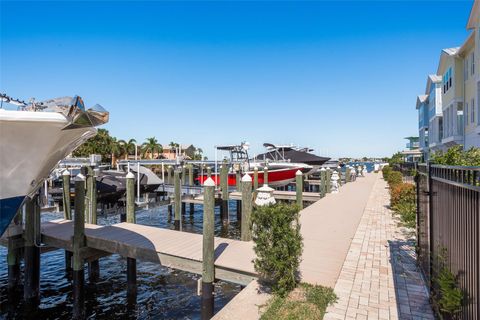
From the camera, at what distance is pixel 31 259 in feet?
27.1

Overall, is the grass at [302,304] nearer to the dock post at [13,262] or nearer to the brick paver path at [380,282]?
the brick paver path at [380,282]

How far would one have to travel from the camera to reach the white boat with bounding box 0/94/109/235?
16.7 ft

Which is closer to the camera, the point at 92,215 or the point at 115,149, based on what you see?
the point at 92,215

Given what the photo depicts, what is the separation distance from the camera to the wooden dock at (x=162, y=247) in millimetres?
6180

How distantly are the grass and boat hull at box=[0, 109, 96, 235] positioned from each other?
4.65m

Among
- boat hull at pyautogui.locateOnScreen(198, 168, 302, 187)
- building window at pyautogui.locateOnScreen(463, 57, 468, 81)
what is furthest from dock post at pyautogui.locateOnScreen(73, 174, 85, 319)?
building window at pyautogui.locateOnScreen(463, 57, 468, 81)

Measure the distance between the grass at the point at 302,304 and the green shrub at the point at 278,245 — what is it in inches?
6.3

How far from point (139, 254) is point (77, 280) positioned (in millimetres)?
1750

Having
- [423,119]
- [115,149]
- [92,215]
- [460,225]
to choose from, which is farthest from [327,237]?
[115,149]

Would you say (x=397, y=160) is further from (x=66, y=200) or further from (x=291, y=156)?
(x=66, y=200)

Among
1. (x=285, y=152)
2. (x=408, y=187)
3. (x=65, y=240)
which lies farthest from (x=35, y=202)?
(x=285, y=152)

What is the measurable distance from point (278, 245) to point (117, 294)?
20.2 ft

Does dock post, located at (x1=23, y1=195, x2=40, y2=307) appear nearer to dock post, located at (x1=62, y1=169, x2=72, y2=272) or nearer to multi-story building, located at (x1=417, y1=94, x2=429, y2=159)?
dock post, located at (x1=62, y1=169, x2=72, y2=272)

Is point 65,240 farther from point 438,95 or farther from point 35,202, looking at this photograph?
point 438,95
